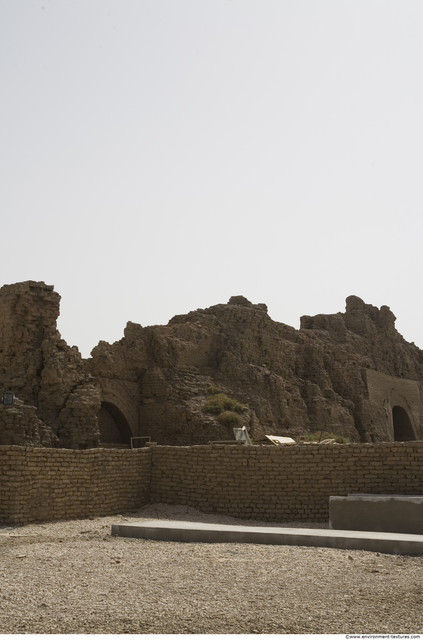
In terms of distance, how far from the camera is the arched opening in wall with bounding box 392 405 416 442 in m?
33.3

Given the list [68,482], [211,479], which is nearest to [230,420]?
[211,479]

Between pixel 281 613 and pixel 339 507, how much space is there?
4950mm

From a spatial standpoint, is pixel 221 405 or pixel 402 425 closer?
pixel 221 405

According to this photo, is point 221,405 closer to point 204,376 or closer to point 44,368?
point 204,376

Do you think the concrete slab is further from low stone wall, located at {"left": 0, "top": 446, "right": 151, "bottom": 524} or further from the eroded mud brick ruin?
the eroded mud brick ruin

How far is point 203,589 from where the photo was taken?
5.93 meters

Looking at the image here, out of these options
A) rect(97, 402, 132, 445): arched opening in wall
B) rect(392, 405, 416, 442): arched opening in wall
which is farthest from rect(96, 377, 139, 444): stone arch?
rect(392, 405, 416, 442): arched opening in wall

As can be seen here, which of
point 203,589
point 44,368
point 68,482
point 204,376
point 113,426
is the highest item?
point 204,376

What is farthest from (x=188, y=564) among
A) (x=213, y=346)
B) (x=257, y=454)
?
(x=213, y=346)

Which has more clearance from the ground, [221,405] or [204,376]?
[204,376]

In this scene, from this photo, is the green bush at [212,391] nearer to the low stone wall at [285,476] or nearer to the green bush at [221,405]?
the green bush at [221,405]

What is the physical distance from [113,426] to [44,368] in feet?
20.8

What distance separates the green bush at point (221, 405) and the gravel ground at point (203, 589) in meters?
11.7

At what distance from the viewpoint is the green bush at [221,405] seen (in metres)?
20.4
